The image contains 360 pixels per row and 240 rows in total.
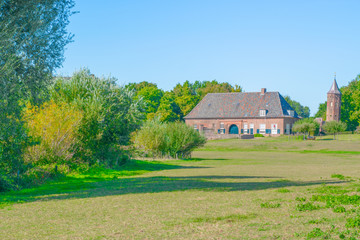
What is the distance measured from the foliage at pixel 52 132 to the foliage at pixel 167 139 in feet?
38.1

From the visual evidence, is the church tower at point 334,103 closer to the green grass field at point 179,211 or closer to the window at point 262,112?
the window at point 262,112

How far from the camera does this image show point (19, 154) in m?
14.9

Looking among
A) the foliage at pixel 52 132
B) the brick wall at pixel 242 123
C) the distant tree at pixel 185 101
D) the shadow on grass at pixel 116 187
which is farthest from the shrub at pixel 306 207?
the distant tree at pixel 185 101

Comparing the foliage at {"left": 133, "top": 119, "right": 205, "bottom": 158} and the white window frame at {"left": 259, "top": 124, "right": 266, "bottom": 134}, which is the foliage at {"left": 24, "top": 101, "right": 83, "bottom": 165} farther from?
the white window frame at {"left": 259, "top": 124, "right": 266, "bottom": 134}

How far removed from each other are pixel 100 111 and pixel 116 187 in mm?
8742

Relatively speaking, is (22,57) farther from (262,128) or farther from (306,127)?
(262,128)

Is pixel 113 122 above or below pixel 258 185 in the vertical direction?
above

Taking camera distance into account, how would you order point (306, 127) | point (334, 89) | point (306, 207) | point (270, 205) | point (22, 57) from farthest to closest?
point (334, 89), point (306, 127), point (22, 57), point (270, 205), point (306, 207)

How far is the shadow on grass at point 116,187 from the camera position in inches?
510

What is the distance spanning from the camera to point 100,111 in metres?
23.6

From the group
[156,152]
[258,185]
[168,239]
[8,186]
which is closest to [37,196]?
[8,186]

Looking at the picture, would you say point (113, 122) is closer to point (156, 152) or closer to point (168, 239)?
point (156, 152)

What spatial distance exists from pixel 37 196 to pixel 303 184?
9.89 metres

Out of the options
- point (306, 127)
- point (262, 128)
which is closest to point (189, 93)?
point (262, 128)
